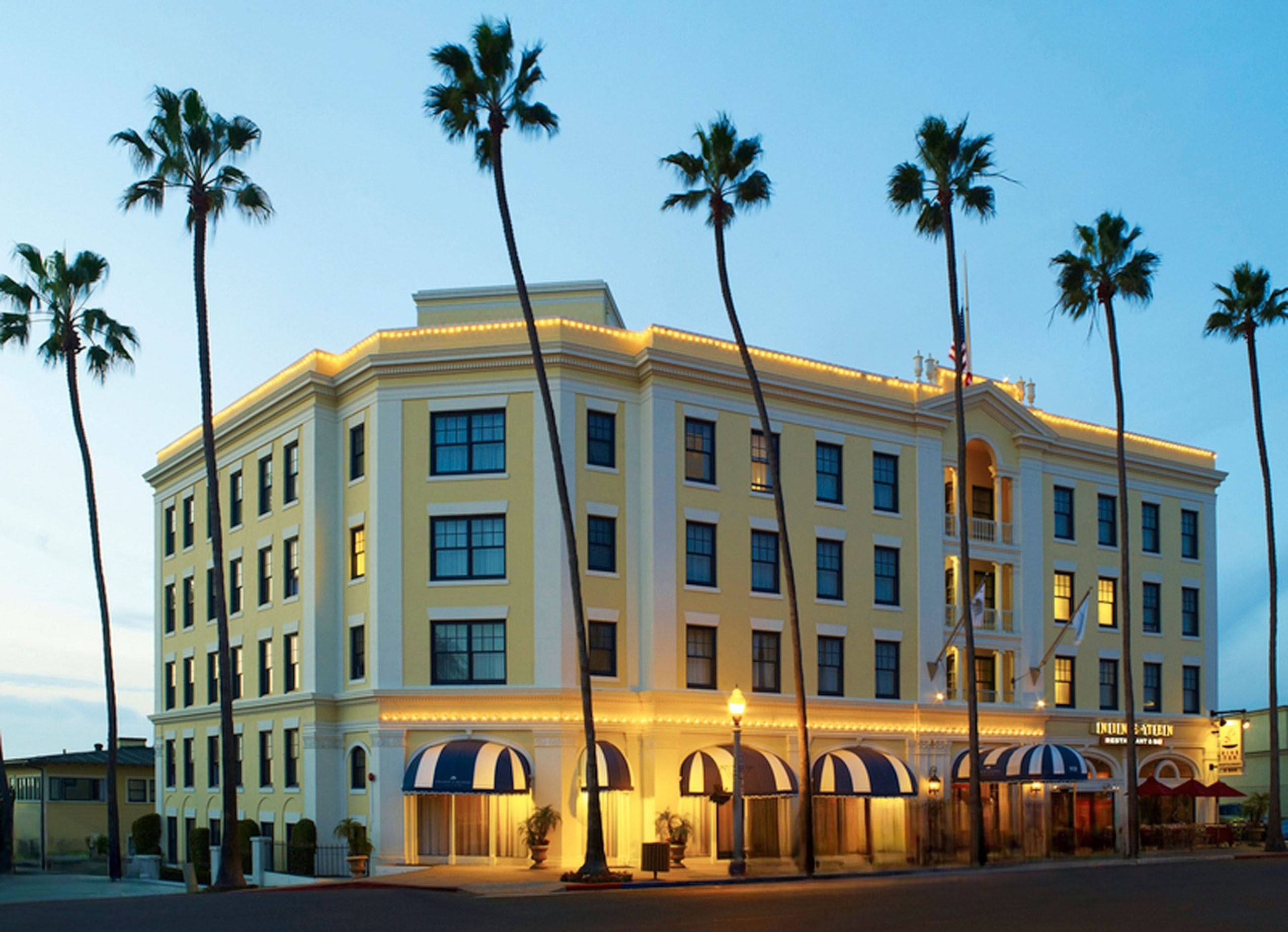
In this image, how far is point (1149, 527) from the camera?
5506cm

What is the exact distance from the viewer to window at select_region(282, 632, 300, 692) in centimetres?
4425

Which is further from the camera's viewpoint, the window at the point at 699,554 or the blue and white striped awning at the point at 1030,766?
the blue and white striped awning at the point at 1030,766

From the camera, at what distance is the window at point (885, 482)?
4728cm

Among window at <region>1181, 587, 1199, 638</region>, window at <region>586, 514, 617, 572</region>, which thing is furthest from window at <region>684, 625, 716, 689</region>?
window at <region>1181, 587, 1199, 638</region>

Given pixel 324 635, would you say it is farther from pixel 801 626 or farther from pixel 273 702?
pixel 801 626

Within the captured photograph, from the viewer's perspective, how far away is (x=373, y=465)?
4141cm

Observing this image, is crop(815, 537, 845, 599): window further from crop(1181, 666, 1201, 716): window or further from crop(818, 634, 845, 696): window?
crop(1181, 666, 1201, 716): window

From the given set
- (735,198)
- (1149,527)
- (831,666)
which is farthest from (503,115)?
(1149,527)

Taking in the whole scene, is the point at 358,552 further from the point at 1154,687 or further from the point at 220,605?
the point at 1154,687

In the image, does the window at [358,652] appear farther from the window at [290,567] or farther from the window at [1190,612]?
the window at [1190,612]

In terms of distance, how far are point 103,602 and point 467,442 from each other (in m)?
15.7

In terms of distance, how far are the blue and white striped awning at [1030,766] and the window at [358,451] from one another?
21.2 m

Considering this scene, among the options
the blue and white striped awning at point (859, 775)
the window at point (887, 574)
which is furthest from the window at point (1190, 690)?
the blue and white striped awning at point (859, 775)

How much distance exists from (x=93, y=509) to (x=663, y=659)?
822 inches
